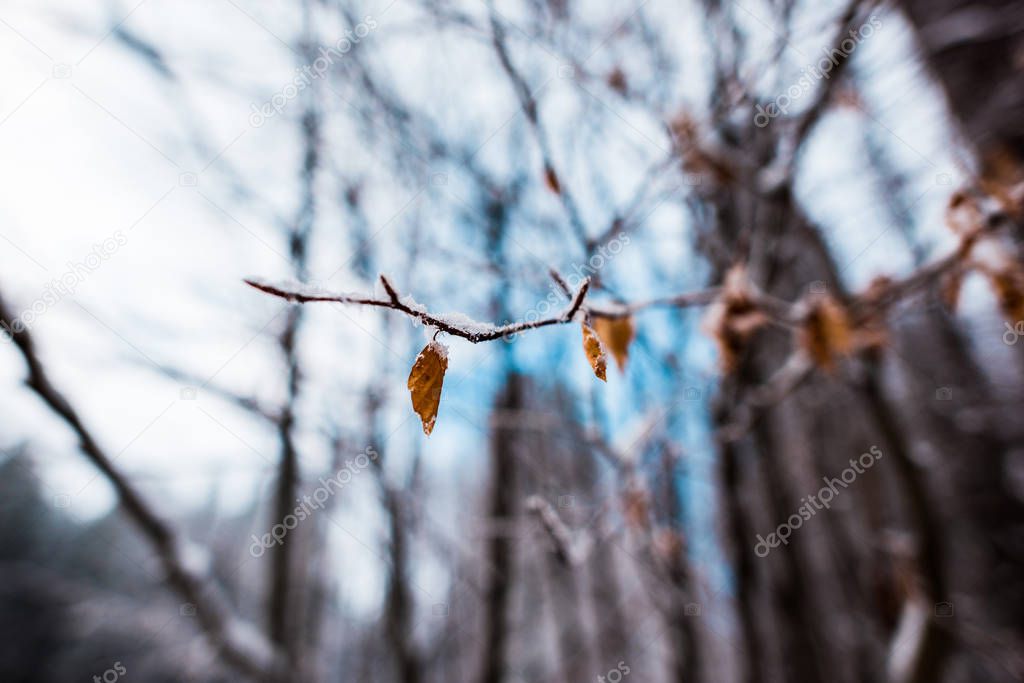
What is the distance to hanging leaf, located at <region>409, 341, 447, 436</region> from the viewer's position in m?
0.57

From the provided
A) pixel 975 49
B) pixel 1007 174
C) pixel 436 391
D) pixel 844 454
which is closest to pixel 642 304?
pixel 436 391

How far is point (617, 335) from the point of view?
35.3 inches

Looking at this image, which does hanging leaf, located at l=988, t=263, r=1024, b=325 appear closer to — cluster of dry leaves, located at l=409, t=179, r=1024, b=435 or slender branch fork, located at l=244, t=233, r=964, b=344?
cluster of dry leaves, located at l=409, t=179, r=1024, b=435

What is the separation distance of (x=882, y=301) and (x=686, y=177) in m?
0.80

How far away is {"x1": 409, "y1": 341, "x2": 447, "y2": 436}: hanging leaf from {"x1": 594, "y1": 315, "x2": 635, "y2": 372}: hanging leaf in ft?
1.20

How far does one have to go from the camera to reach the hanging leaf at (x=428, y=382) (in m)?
0.57

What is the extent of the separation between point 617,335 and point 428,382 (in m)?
0.44

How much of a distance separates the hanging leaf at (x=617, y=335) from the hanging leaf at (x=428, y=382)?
0.37 meters

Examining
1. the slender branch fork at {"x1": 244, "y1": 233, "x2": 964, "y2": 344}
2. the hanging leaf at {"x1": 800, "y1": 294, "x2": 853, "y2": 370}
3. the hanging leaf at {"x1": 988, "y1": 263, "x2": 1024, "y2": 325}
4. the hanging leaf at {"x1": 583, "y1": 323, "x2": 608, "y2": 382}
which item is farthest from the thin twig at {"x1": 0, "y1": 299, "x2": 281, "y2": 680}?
the hanging leaf at {"x1": 988, "y1": 263, "x2": 1024, "y2": 325}

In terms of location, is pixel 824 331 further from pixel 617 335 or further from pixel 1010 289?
pixel 617 335

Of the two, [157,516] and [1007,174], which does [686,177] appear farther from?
[157,516]

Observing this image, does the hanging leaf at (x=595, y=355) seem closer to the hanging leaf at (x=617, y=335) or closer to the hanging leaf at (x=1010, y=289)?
the hanging leaf at (x=617, y=335)

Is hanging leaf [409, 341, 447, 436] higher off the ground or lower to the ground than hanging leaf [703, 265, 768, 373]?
lower

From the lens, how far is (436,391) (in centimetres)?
58
